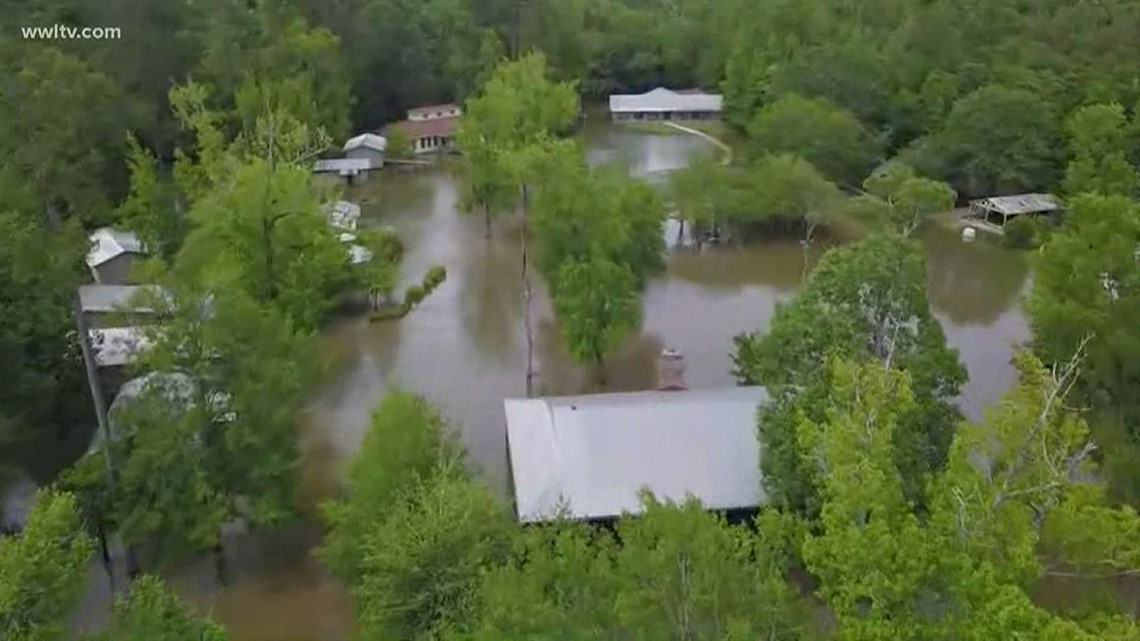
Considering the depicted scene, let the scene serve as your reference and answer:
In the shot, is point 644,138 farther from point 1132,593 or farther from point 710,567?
point 710,567

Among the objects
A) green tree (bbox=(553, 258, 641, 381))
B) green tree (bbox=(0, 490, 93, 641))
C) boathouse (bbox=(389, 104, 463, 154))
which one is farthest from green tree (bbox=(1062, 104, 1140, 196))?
green tree (bbox=(0, 490, 93, 641))

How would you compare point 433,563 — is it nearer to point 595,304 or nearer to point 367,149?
point 595,304

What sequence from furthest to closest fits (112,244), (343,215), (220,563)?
(343,215) → (112,244) → (220,563)

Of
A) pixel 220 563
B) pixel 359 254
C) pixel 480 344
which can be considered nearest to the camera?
pixel 220 563

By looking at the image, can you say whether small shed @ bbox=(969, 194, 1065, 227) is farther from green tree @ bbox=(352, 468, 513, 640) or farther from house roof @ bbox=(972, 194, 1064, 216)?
green tree @ bbox=(352, 468, 513, 640)

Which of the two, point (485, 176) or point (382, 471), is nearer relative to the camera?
point (382, 471)

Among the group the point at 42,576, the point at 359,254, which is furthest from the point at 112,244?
the point at 42,576

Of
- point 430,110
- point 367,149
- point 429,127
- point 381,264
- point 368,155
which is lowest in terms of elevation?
point 381,264

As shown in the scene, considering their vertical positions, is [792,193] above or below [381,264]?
above
